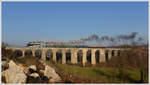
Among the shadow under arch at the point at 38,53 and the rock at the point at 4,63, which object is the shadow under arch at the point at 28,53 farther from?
the rock at the point at 4,63

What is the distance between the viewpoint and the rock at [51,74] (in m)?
6.49

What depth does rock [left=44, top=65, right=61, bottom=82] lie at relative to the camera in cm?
649

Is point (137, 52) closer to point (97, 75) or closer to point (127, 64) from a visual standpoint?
point (127, 64)

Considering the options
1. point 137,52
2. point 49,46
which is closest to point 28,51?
point 49,46

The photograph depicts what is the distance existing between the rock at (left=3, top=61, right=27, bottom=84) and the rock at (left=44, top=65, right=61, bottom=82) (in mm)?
826

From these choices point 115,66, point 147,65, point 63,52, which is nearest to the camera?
point 147,65

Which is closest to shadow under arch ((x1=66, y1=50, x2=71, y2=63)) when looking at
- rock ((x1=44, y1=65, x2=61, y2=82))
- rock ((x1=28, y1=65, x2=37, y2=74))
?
rock ((x1=44, y1=65, x2=61, y2=82))

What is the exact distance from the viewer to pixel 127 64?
650cm

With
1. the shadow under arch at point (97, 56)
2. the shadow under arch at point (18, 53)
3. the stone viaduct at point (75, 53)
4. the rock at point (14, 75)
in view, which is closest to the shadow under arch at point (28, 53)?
the stone viaduct at point (75, 53)

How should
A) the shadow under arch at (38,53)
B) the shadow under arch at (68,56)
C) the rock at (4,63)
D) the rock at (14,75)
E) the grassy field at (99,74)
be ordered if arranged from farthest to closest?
the shadow under arch at (38,53) < the shadow under arch at (68,56) < the rock at (4,63) < the grassy field at (99,74) < the rock at (14,75)

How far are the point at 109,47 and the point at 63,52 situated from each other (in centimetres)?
209

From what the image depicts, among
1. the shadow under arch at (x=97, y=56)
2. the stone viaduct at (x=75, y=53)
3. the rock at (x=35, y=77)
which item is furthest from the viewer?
the stone viaduct at (x=75, y=53)

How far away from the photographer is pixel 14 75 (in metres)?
6.18

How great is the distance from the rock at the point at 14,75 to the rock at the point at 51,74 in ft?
2.71
